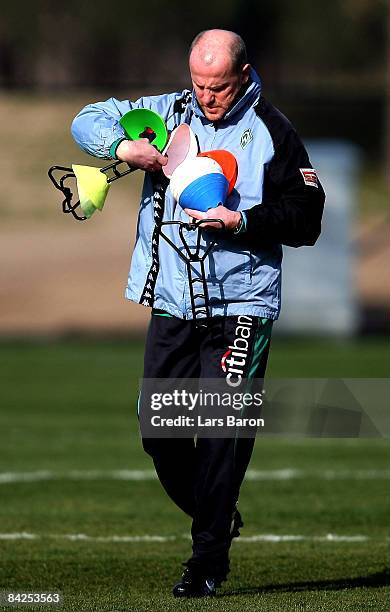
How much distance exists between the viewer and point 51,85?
196 feet

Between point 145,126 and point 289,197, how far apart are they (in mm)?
727

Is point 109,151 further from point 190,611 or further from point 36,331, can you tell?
point 36,331

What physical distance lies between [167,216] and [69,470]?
527 cm

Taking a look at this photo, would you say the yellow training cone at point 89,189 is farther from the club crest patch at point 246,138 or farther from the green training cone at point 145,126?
the club crest patch at point 246,138

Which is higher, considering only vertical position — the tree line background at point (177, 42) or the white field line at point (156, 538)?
the tree line background at point (177, 42)

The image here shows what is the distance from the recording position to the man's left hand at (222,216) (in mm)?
6531

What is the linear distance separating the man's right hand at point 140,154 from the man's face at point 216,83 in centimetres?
30

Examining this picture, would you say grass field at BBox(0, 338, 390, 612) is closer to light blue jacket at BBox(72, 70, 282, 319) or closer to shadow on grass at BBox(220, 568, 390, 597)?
shadow on grass at BBox(220, 568, 390, 597)

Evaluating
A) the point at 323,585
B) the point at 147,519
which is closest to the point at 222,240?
the point at 323,585

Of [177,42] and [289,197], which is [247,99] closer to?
[289,197]

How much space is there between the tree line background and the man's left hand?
5604cm

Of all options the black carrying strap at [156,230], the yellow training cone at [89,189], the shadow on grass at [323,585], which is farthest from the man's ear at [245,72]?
the shadow on grass at [323,585]

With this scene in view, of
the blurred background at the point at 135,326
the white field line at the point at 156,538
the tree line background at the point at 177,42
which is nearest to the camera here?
the blurred background at the point at 135,326

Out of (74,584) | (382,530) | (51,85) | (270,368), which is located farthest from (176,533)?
(51,85)
